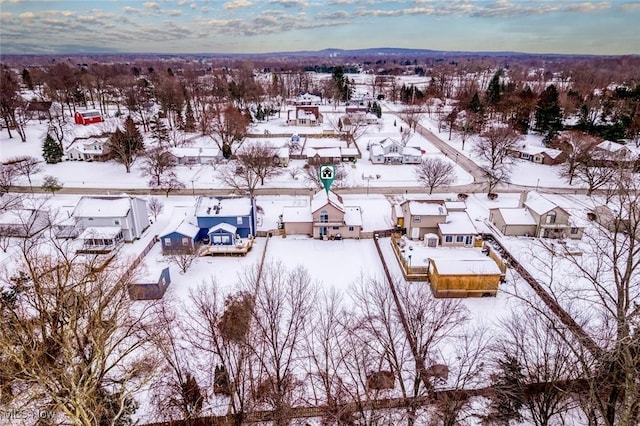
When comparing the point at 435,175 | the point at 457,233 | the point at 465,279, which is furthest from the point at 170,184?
the point at 465,279

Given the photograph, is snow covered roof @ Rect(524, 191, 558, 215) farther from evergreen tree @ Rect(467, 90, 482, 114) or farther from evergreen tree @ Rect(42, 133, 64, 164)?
evergreen tree @ Rect(42, 133, 64, 164)

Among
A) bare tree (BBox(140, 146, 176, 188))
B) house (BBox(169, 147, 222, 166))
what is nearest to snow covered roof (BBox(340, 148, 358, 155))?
house (BBox(169, 147, 222, 166))

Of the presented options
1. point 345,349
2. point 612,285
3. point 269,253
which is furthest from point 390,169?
point 345,349

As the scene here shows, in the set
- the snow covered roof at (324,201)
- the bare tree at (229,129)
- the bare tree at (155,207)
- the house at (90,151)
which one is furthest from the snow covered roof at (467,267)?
the house at (90,151)

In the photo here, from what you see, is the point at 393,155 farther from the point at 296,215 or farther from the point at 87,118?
the point at 87,118

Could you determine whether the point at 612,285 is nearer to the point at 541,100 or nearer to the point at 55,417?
the point at 55,417

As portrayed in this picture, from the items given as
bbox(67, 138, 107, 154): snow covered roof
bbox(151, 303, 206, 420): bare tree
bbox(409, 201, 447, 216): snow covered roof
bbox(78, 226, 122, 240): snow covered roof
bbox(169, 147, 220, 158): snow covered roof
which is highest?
bbox(67, 138, 107, 154): snow covered roof
